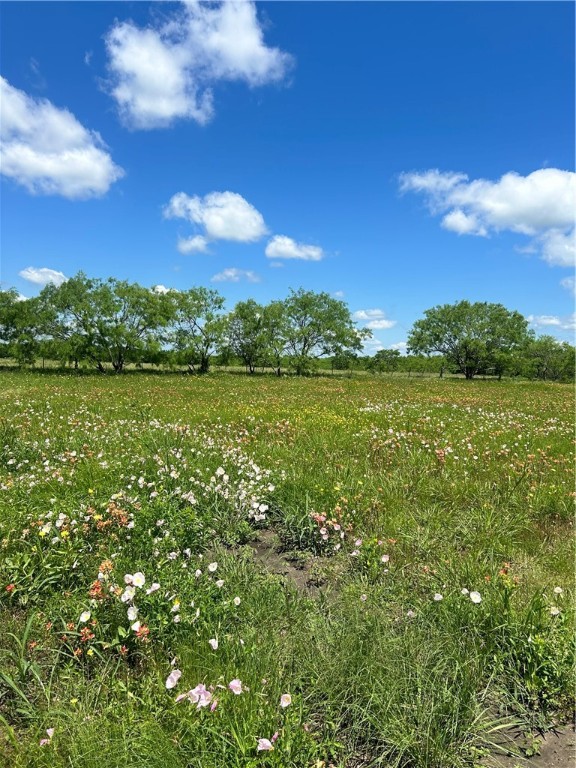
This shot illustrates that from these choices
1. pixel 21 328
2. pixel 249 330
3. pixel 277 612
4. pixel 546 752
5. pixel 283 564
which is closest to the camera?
pixel 546 752

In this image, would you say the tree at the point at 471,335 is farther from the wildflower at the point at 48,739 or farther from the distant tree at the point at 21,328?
the wildflower at the point at 48,739

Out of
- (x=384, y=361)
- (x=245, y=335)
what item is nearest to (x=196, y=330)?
(x=245, y=335)

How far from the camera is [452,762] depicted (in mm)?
2434

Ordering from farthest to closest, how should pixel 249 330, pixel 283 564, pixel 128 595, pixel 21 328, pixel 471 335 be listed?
pixel 471 335 → pixel 249 330 → pixel 21 328 → pixel 283 564 → pixel 128 595

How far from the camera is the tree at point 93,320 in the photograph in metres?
46.4

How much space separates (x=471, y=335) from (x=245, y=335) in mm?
41152

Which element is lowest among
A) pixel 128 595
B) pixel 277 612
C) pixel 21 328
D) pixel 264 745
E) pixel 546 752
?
pixel 546 752

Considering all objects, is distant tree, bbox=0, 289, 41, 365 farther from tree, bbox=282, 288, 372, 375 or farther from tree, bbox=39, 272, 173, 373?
tree, bbox=282, 288, 372, 375

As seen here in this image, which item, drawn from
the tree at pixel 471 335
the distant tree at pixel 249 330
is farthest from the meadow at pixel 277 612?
the tree at pixel 471 335

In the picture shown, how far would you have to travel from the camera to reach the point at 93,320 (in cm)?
4697

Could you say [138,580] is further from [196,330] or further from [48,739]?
[196,330]

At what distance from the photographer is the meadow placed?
8.35ft

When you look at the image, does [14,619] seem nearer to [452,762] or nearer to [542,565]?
[452,762]

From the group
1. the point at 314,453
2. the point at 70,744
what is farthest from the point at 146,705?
the point at 314,453
